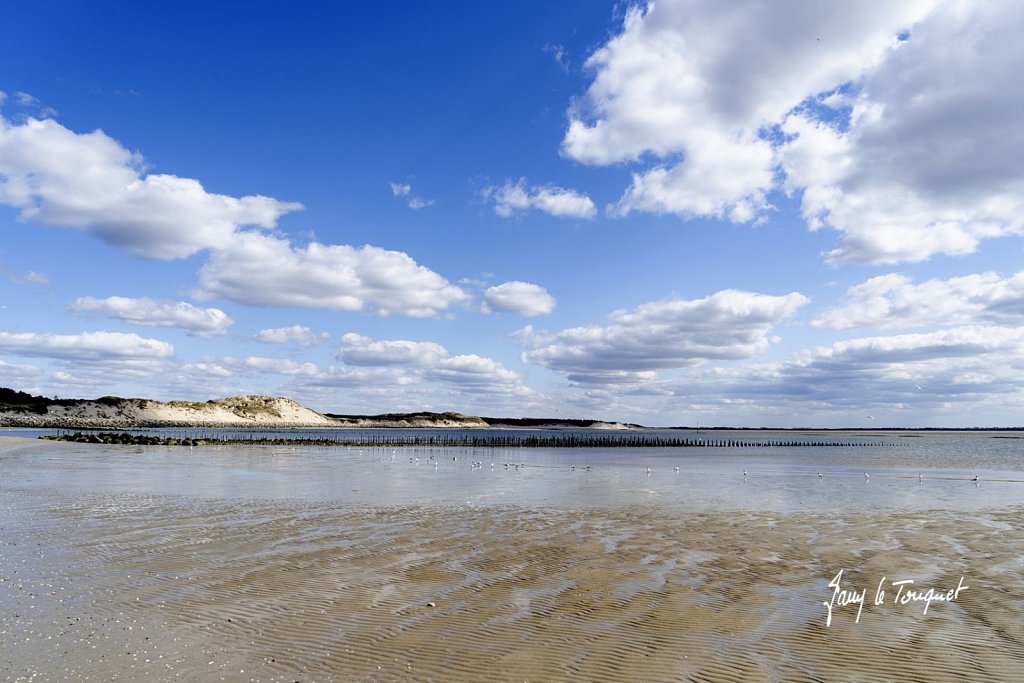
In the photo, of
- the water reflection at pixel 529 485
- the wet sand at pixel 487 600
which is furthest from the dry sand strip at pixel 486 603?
the water reflection at pixel 529 485

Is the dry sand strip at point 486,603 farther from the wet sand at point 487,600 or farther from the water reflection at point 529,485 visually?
the water reflection at point 529,485

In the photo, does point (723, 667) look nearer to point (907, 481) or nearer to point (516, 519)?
point (516, 519)

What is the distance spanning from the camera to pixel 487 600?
11047 millimetres

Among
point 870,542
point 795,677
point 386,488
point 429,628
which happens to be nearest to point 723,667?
point 795,677

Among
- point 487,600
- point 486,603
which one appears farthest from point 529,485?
point 486,603

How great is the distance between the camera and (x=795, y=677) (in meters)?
7.82
